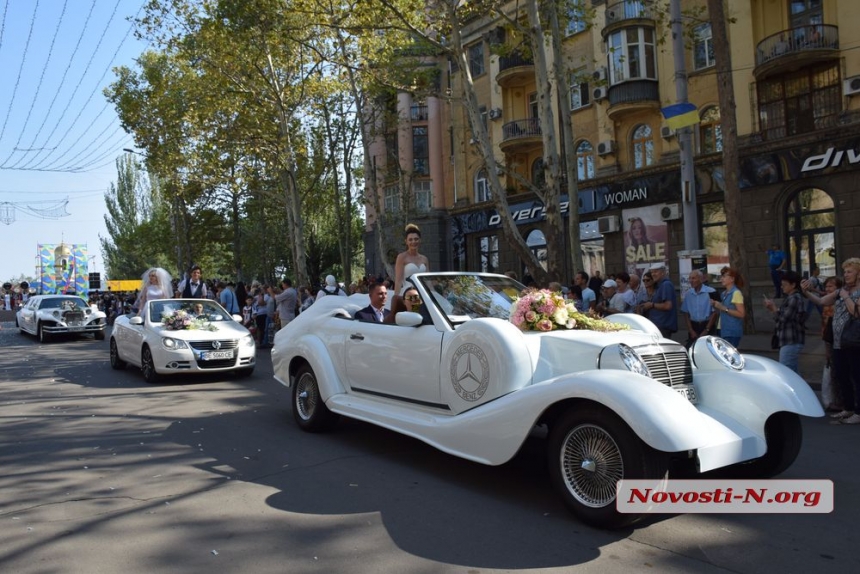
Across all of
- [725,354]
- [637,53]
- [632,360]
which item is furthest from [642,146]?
[632,360]

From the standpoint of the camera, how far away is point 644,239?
25266 millimetres

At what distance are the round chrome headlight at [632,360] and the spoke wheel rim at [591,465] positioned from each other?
2.04 feet

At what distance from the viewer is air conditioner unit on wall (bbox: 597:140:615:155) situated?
Answer: 2609 cm

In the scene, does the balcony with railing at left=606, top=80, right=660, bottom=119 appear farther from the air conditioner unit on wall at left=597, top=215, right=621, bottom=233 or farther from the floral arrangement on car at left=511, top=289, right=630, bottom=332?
the floral arrangement on car at left=511, top=289, right=630, bottom=332

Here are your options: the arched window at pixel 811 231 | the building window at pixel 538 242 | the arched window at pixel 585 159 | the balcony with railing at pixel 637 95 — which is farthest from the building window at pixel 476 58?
the arched window at pixel 811 231

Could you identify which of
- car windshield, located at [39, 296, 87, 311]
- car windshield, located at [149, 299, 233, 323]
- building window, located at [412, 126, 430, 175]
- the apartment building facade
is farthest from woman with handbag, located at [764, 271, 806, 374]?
building window, located at [412, 126, 430, 175]

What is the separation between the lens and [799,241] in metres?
21.2

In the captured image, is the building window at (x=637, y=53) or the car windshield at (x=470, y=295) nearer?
the car windshield at (x=470, y=295)

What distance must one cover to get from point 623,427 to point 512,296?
238 centimetres

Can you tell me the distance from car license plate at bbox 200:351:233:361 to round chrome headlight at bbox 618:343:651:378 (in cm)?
813

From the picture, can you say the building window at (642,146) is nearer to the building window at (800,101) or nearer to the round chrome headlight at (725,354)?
the building window at (800,101)

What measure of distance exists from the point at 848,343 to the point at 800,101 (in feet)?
55.5

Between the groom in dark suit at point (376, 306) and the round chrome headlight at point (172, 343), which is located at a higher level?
the groom in dark suit at point (376, 306)

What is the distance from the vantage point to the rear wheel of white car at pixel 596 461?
406cm
